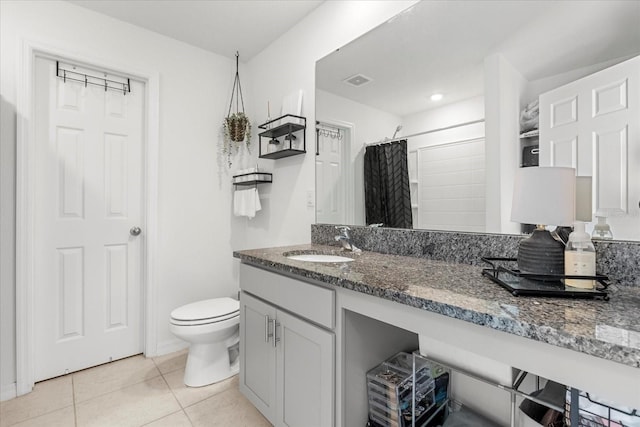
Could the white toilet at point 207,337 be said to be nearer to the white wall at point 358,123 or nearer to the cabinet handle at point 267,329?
the cabinet handle at point 267,329

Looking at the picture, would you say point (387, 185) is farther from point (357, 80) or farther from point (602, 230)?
point (602, 230)

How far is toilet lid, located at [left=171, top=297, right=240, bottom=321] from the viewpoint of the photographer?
6.13 feet

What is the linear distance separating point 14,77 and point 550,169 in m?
2.68

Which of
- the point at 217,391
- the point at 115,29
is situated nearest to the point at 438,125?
the point at 217,391

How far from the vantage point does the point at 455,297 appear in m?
0.82

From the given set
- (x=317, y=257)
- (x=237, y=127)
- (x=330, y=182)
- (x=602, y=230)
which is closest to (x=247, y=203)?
(x=237, y=127)

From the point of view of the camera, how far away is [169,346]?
2.36 metres

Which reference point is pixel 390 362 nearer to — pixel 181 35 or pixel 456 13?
pixel 456 13

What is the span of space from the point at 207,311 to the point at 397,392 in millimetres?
1272

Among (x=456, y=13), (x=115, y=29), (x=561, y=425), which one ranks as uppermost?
(x=115, y=29)

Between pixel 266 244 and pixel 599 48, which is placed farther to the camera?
pixel 266 244

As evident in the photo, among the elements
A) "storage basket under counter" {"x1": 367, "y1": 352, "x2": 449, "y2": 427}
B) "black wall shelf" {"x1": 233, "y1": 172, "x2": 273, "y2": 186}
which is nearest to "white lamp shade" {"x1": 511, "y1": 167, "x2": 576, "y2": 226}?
"storage basket under counter" {"x1": 367, "y1": 352, "x2": 449, "y2": 427}

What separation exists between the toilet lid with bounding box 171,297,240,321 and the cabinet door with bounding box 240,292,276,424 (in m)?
0.28

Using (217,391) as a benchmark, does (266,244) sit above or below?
above
